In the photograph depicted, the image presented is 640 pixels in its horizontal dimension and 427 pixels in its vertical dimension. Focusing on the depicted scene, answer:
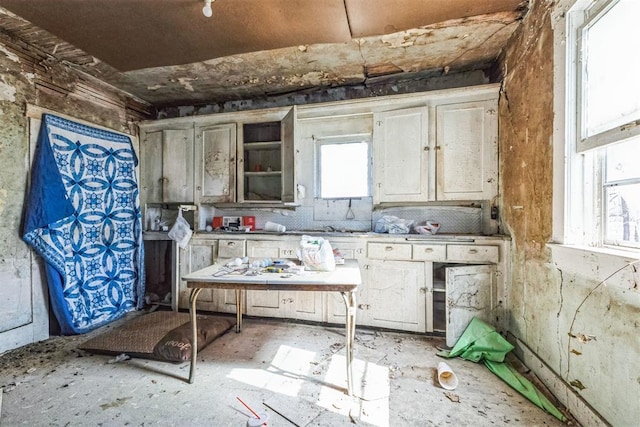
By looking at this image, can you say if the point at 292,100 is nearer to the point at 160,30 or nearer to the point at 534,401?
the point at 160,30

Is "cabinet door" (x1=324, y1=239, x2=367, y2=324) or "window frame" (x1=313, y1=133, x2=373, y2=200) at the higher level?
"window frame" (x1=313, y1=133, x2=373, y2=200)

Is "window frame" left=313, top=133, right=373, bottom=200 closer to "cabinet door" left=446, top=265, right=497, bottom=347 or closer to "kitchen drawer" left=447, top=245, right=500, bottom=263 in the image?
"kitchen drawer" left=447, top=245, right=500, bottom=263

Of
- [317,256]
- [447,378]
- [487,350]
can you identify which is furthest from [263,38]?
[487,350]

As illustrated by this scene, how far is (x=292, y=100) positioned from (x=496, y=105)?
7.43 feet

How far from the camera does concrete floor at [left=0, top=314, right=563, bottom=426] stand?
64.6 inches

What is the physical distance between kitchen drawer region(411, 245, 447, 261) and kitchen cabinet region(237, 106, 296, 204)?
169 cm

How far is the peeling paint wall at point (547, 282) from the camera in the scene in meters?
1.31

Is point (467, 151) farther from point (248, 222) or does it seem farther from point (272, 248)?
point (248, 222)

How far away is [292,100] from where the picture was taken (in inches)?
141

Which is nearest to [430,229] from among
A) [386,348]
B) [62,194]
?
[386,348]

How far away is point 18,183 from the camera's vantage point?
2539 mm

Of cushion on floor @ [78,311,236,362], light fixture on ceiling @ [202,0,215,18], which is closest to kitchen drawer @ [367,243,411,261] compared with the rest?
cushion on floor @ [78,311,236,362]

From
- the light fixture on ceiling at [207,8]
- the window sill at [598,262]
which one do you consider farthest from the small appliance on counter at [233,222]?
the window sill at [598,262]

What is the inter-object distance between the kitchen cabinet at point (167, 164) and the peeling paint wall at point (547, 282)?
11.4ft
